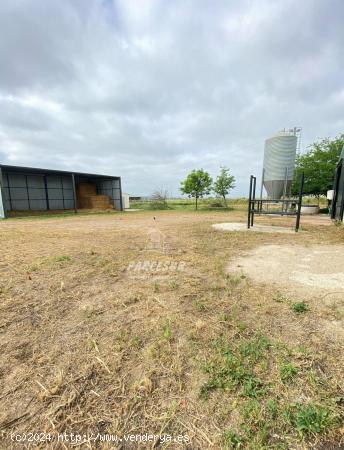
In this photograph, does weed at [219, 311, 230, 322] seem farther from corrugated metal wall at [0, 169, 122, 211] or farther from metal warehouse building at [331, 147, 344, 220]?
corrugated metal wall at [0, 169, 122, 211]

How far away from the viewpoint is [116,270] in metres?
3.35

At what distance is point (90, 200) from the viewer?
21172 mm

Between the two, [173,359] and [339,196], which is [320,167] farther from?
[173,359]

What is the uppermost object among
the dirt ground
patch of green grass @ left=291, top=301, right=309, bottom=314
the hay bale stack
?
the hay bale stack

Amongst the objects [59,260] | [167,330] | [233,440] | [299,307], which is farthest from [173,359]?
[59,260]

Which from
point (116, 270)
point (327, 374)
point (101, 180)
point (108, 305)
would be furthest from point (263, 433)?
point (101, 180)

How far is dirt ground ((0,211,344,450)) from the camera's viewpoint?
1091 mm

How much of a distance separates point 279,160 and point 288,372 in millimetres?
15675

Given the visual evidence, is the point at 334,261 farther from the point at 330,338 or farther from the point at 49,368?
the point at 49,368

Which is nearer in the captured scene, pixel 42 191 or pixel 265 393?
pixel 265 393

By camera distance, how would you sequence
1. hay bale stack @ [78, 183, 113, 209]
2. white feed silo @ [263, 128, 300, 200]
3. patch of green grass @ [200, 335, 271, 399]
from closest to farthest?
patch of green grass @ [200, 335, 271, 399] → white feed silo @ [263, 128, 300, 200] → hay bale stack @ [78, 183, 113, 209]

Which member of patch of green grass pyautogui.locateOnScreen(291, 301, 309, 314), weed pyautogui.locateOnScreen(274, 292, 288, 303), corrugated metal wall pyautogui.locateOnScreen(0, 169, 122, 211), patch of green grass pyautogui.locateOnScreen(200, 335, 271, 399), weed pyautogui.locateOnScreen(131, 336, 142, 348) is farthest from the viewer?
corrugated metal wall pyautogui.locateOnScreen(0, 169, 122, 211)

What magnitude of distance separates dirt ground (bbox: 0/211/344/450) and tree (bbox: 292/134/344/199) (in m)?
15.7

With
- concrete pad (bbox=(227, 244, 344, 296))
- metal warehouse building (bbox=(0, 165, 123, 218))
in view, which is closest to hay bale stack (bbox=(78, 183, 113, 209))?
metal warehouse building (bbox=(0, 165, 123, 218))
